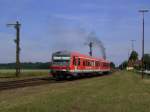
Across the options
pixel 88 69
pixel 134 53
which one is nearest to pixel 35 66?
pixel 134 53

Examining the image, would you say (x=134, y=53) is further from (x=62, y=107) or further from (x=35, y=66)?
(x=62, y=107)

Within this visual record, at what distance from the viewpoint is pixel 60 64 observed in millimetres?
47312

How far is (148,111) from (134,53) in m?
161

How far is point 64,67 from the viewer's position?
154ft

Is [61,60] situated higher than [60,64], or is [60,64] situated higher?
[61,60]

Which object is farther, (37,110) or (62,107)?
(62,107)

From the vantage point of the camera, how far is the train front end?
46.9 meters

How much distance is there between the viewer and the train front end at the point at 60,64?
1847 inches

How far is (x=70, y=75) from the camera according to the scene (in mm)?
48812

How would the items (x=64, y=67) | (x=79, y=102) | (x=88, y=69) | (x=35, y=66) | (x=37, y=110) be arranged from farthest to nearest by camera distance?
(x=35, y=66) → (x=88, y=69) → (x=64, y=67) → (x=79, y=102) → (x=37, y=110)

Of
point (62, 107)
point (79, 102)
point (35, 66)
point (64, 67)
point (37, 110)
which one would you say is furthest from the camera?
point (35, 66)

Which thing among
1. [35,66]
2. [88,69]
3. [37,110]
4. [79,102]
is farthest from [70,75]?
[35,66]

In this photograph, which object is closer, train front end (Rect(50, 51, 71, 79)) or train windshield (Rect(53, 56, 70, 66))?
train front end (Rect(50, 51, 71, 79))

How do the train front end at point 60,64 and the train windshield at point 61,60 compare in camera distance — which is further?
the train windshield at point 61,60
